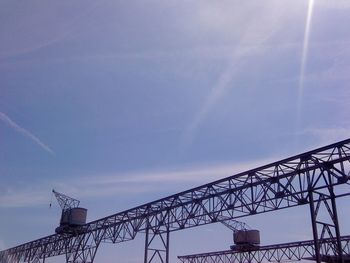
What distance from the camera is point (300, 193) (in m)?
24.0

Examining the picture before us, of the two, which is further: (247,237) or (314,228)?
(247,237)

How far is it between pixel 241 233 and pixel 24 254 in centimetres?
3895

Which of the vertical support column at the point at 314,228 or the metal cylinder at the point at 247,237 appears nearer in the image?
the vertical support column at the point at 314,228

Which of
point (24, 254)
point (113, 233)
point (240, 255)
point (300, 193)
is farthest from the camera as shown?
point (24, 254)

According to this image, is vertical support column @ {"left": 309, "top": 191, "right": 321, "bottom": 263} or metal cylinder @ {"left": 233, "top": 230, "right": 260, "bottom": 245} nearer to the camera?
vertical support column @ {"left": 309, "top": 191, "right": 321, "bottom": 263}

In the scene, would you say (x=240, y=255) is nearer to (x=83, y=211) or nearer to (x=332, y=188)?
(x=83, y=211)

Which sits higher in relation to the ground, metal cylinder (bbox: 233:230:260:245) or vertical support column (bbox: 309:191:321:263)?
metal cylinder (bbox: 233:230:260:245)

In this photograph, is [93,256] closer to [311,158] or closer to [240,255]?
[240,255]

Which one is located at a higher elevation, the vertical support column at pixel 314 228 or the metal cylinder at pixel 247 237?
the metal cylinder at pixel 247 237

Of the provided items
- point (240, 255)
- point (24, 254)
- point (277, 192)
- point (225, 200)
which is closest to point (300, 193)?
point (277, 192)

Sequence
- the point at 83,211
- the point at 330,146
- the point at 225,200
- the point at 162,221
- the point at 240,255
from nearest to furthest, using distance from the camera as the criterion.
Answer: the point at 330,146
the point at 225,200
the point at 162,221
the point at 83,211
the point at 240,255

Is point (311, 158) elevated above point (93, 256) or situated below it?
above

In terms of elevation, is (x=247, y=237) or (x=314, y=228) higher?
(x=247, y=237)

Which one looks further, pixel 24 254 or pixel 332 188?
pixel 24 254
